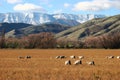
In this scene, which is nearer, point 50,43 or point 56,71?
point 56,71

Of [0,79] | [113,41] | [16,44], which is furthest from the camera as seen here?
[16,44]

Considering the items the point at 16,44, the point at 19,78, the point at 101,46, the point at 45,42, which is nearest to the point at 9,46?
the point at 16,44

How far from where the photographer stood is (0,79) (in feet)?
82.5

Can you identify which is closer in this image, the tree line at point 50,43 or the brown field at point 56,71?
the brown field at point 56,71

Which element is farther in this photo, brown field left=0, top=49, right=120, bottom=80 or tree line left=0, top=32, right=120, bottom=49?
tree line left=0, top=32, right=120, bottom=49

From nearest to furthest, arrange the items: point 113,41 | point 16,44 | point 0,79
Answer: point 0,79 < point 113,41 < point 16,44

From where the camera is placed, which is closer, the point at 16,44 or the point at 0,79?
the point at 0,79

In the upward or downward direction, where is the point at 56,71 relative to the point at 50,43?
downward

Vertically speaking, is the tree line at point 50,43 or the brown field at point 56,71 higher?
the tree line at point 50,43

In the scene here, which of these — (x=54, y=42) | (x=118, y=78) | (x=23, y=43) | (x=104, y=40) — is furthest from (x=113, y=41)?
(x=118, y=78)

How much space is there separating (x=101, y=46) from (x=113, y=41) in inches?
295

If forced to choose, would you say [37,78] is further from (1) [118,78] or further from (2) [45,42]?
(2) [45,42]

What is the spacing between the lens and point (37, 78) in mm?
26344

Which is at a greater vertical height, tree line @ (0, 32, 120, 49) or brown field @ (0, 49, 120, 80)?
tree line @ (0, 32, 120, 49)
